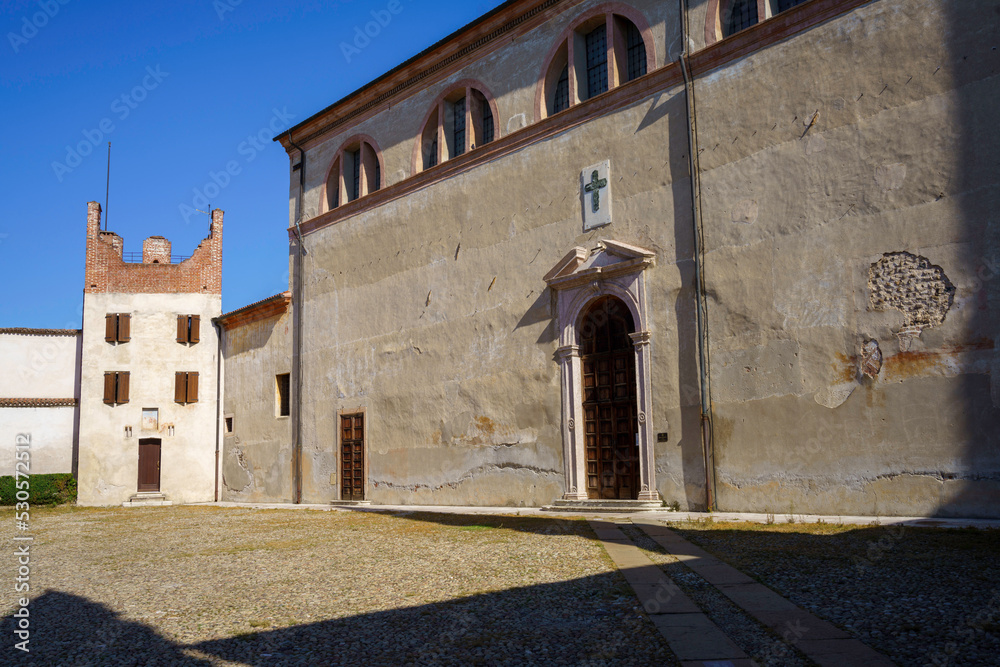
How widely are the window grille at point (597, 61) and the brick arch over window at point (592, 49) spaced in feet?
0.06

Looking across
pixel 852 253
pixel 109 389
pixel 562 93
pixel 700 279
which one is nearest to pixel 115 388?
pixel 109 389

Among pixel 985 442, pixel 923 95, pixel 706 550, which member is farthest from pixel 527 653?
pixel 923 95

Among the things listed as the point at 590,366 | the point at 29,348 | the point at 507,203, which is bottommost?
the point at 590,366

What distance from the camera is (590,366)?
13617 millimetres

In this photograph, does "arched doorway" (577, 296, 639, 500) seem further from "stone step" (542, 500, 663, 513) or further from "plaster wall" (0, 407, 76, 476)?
"plaster wall" (0, 407, 76, 476)

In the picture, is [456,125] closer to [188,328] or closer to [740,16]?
[740,16]

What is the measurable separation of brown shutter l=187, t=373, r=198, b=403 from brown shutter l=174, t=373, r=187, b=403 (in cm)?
14

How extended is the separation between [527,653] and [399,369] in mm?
13446

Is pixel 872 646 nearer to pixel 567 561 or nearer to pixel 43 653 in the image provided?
pixel 567 561

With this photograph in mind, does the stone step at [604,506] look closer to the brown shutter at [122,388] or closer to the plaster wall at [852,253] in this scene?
the plaster wall at [852,253]

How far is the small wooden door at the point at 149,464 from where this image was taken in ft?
73.9

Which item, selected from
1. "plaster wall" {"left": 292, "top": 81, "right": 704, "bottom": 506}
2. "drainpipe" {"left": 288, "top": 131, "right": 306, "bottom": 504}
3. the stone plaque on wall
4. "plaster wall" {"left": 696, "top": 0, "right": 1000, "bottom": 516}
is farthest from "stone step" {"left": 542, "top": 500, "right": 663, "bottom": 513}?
"drainpipe" {"left": 288, "top": 131, "right": 306, "bottom": 504}

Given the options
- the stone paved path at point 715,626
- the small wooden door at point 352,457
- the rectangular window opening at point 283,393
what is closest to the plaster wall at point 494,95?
the rectangular window opening at point 283,393

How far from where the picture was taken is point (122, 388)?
22.5m
